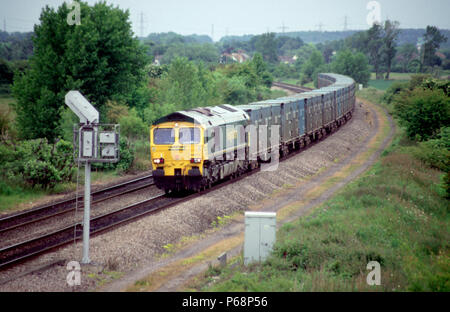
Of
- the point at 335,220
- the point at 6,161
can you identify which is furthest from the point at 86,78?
the point at 335,220

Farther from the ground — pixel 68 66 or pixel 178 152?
pixel 68 66

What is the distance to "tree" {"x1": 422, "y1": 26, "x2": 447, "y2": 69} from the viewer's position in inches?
5128

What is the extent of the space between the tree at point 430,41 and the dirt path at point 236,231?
102m

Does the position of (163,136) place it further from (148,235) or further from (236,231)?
(148,235)

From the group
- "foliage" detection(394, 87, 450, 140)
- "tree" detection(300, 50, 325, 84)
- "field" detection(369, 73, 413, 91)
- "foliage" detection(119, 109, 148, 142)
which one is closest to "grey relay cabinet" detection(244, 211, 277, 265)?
"foliage" detection(119, 109, 148, 142)

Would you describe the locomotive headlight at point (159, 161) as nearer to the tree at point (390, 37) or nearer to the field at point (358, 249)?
the field at point (358, 249)

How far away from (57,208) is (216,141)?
6.98 metres

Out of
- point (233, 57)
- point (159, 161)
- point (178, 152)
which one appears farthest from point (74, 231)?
point (233, 57)

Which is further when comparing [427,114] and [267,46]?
[267,46]

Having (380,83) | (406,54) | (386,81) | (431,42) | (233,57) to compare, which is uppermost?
(406,54)

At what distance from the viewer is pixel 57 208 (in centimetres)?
2027

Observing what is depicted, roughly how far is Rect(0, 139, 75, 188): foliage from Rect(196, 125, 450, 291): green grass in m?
12.4

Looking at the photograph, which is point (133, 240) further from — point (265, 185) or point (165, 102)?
point (165, 102)

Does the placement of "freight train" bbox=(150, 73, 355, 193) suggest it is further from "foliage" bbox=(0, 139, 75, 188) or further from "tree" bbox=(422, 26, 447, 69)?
"tree" bbox=(422, 26, 447, 69)
